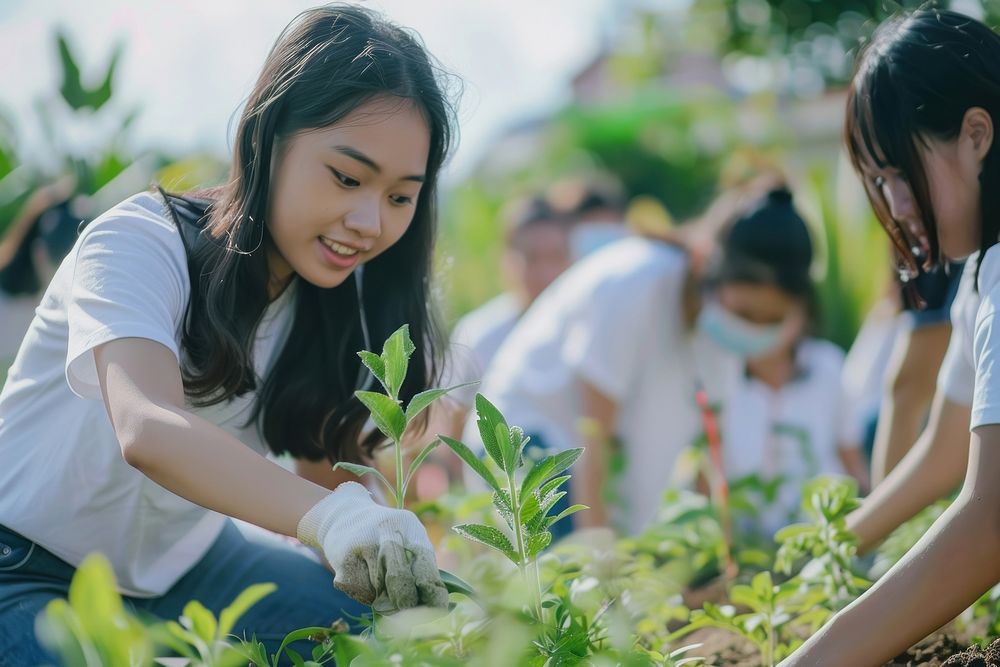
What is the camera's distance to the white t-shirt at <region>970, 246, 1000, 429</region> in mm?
1256

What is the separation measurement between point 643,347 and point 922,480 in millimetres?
1663

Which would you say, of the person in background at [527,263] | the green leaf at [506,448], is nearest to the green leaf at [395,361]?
the green leaf at [506,448]

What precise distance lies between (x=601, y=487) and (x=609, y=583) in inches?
71.6

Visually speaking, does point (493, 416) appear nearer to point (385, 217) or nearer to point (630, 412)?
point (385, 217)

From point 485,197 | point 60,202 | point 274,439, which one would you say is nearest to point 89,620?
point 274,439

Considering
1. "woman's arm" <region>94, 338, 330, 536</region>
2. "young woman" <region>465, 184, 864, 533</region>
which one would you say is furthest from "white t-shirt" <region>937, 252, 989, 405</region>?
"young woman" <region>465, 184, 864, 533</region>

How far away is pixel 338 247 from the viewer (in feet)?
4.91

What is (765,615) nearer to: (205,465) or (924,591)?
(924,591)

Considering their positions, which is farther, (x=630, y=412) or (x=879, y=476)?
(x=630, y=412)

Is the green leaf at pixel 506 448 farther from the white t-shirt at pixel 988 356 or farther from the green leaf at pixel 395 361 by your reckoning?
the white t-shirt at pixel 988 356

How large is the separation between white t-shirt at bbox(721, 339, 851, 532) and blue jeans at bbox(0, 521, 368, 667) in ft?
6.87

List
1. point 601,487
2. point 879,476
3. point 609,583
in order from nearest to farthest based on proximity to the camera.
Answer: point 609,583, point 879,476, point 601,487

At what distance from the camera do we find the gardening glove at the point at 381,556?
41.7 inches

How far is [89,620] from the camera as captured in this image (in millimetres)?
827
